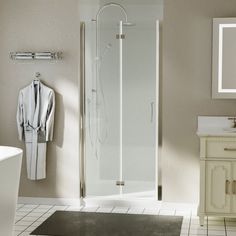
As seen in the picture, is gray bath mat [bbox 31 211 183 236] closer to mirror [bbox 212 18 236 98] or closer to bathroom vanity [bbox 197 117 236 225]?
bathroom vanity [bbox 197 117 236 225]

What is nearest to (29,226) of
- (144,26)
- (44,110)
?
(44,110)

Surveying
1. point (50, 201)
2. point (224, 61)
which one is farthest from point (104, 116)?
point (224, 61)

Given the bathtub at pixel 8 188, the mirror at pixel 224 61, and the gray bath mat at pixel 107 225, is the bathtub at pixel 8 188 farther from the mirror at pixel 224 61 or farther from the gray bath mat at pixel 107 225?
the mirror at pixel 224 61

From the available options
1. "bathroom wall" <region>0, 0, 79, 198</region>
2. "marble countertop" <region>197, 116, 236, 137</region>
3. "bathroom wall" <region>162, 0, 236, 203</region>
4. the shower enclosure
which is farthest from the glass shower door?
"marble countertop" <region>197, 116, 236, 137</region>

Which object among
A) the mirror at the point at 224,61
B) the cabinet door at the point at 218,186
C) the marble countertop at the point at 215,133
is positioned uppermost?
the mirror at the point at 224,61

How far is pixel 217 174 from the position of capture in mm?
5195

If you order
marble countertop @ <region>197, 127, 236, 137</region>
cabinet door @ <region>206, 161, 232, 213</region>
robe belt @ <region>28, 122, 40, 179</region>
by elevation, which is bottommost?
cabinet door @ <region>206, 161, 232, 213</region>

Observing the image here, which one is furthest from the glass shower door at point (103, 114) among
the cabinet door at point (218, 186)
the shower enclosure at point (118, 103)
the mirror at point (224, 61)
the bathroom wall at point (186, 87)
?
the cabinet door at point (218, 186)

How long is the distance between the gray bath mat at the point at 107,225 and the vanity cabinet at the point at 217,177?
1.16 feet

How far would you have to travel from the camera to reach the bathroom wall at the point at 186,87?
558 centimetres

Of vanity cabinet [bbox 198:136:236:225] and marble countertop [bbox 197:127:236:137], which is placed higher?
marble countertop [bbox 197:127:236:137]

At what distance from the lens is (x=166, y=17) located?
222 inches

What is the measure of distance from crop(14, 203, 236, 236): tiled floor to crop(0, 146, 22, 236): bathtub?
470 millimetres

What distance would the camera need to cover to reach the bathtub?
4371mm
